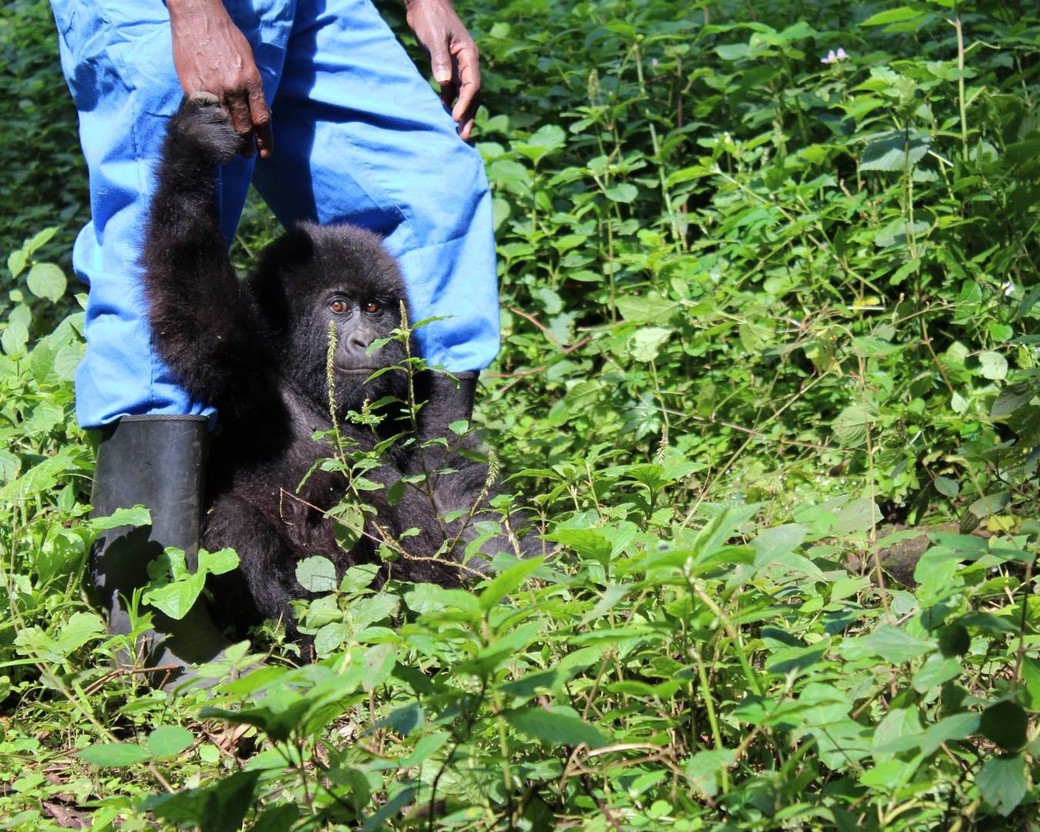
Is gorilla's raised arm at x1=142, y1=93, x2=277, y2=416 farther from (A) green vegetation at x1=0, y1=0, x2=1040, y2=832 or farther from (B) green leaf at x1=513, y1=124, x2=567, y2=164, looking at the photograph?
(B) green leaf at x1=513, y1=124, x2=567, y2=164

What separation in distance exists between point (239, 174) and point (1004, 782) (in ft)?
8.08

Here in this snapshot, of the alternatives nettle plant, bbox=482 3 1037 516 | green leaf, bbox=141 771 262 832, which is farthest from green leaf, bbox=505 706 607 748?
nettle plant, bbox=482 3 1037 516

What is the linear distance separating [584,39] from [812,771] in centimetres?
528

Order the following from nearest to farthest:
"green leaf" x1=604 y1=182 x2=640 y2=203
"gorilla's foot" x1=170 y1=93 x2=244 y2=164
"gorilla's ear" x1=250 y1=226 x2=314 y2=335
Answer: "gorilla's foot" x1=170 y1=93 x2=244 y2=164 → "gorilla's ear" x1=250 y1=226 x2=314 y2=335 → "green leaf" x1=604 y1=182 x2=640 y2=203

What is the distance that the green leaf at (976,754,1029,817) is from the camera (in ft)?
5.37

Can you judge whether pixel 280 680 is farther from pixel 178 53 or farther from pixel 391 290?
pixel 391 290

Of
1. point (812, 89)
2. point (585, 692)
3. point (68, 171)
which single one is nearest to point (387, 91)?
point (585, 692)

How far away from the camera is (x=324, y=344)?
13.2 ft

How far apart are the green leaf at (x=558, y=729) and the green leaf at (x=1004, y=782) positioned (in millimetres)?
526

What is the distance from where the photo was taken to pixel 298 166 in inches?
149

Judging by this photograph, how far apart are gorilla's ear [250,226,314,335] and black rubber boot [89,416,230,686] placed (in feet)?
3.05

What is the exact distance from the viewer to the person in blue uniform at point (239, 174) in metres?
2.96

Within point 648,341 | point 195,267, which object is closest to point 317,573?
point 195,267

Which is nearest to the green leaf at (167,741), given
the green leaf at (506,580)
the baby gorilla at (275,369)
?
the green leaf at (506,580)
